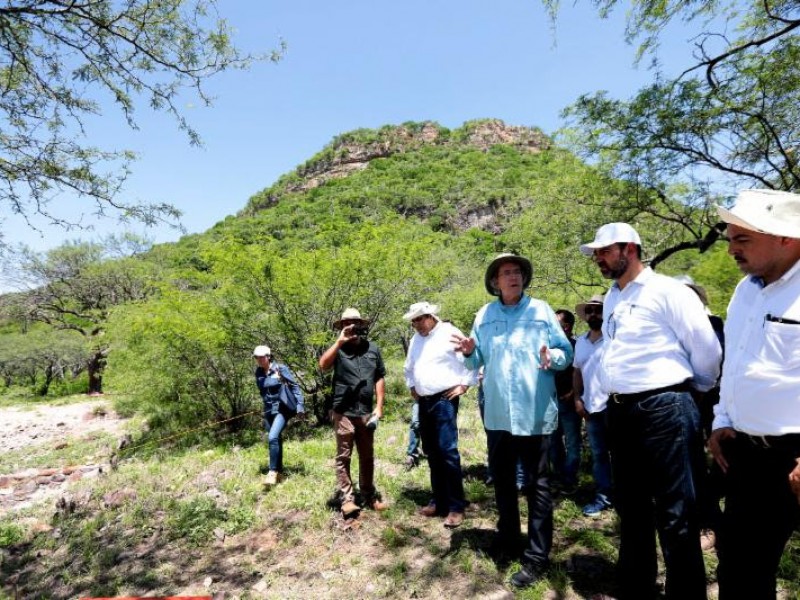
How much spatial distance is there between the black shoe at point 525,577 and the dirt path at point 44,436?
6.77 m

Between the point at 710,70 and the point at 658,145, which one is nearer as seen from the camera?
the point at 710,70

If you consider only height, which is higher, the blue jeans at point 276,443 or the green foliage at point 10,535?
the blue jeans at point 276,443

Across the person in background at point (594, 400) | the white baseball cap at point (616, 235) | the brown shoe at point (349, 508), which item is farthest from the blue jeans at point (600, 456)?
the brown shoe at point (349, 508)

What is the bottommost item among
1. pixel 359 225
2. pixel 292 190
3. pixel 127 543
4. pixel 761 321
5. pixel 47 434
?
pixel 47 434

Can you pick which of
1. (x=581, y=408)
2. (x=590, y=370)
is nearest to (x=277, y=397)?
(x=581, y=408)

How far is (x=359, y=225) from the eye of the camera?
31.9 ft

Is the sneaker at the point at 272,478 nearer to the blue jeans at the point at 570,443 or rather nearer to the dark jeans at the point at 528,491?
the dark jeans at the point at 528,491

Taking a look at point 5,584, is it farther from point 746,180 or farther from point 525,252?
point 525,252

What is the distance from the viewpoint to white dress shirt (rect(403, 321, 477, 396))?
3.86m

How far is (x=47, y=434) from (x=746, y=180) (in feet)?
59.9

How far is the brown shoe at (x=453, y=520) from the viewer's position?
3721 millimetres

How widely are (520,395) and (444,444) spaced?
3.62 feet

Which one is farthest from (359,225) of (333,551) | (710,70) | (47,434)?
(47,434)

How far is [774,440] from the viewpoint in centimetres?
171
